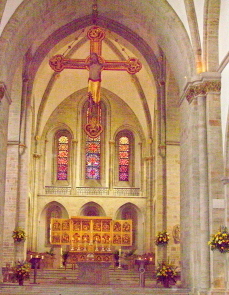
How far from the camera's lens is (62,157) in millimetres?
34156

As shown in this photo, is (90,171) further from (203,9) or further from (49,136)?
(203,9)

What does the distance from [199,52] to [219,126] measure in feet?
9.32

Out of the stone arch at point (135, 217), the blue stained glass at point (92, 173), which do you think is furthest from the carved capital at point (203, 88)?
the blue stained glass at point (92, 173)

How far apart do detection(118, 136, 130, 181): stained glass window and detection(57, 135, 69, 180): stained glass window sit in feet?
11.0

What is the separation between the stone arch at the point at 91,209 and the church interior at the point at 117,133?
0.22 ft

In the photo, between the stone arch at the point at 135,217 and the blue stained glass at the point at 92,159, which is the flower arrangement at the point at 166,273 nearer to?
the stone arch at the point at 135,217

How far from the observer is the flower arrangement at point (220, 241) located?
15820 mm

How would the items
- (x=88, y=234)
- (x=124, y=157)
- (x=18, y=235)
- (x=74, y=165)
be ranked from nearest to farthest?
(x=18, y=235), (x=88, y=234), (x=74, y=165), (x=124, y=157)

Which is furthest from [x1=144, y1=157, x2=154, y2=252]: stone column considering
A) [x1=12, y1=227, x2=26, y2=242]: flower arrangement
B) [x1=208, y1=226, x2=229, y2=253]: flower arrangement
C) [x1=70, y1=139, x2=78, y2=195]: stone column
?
[x1=208, y1=226, x2=229, y2=253]: flower arrangement

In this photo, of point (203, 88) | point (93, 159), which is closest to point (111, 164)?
point (93, 159)

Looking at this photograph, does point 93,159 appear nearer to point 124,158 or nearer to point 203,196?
point 124,158

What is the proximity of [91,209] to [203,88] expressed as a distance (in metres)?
17.1

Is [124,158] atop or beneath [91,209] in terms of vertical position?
atop

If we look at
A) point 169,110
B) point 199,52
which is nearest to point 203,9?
point 199,52
